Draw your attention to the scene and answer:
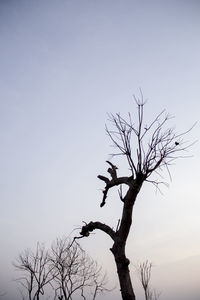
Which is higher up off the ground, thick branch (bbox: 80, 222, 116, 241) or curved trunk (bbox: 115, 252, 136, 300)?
thick branch (bbox: 80, 222, 116, 241)

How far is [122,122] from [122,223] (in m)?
2.68

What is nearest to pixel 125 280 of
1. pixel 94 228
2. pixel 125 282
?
pixel 125 282

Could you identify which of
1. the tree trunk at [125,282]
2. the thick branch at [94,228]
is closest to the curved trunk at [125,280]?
the tree trunk at [125,282]

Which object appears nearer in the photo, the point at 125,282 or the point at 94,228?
the point at 125,282

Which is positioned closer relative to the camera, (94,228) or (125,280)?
(125,280)

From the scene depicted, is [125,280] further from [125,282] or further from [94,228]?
[94,228]

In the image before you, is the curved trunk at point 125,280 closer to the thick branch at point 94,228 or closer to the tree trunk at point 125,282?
the tree trunk at point 125,282

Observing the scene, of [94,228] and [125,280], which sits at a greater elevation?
[94,228]

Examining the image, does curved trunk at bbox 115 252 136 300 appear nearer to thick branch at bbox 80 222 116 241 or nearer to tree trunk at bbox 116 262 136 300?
tree trunk at bbox 116 262 136 300

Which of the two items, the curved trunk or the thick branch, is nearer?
the curved trunk

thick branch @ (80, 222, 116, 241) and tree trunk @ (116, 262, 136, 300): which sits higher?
thick branch @ (80, 222, 116, 241)

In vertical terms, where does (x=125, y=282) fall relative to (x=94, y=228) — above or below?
below

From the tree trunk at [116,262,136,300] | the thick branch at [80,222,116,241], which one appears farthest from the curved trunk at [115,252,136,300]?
the thick branch at [80,222,116,241]

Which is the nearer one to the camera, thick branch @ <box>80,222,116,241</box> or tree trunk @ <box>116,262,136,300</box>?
tree trunk @ <box>116,262,136,300</box>
